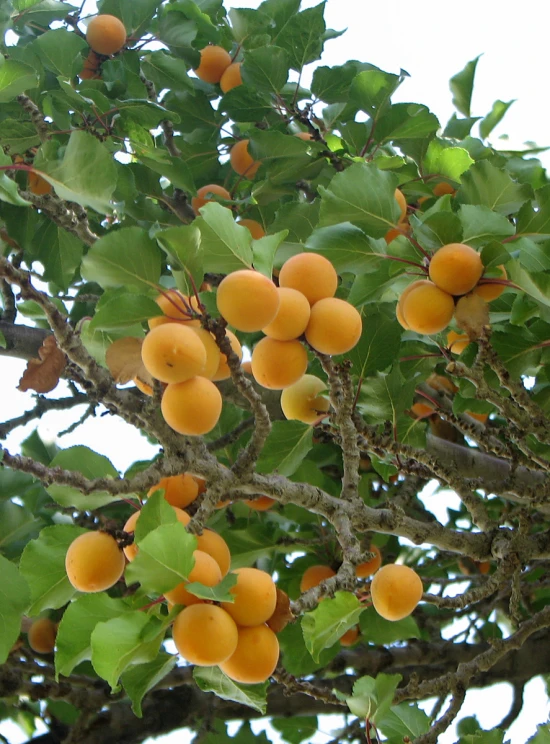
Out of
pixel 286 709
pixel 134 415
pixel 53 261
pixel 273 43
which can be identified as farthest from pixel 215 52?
pixel 286 709

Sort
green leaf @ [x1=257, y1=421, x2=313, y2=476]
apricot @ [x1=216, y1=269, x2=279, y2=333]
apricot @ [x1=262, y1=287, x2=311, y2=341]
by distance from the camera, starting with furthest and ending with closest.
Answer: green leaf @ [x1=257, y1=421, x2=313, y2=476]
apricot @ [x1=262, y1=287, x2=311, y2=341]
apricot @ [x1=216, y1=269, x2=279, y2=333]

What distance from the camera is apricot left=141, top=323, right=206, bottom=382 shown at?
1.07 meters

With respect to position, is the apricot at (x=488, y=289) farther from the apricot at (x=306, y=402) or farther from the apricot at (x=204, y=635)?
the apricot at (x=204, y=635)

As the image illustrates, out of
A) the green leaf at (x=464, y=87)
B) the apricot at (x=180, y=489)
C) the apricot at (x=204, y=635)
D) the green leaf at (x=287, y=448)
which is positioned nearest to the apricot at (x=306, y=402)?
the green leaf at (x=287, y=448)

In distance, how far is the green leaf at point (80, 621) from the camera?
1.14m

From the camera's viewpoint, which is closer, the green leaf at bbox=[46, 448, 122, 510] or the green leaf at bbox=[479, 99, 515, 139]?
the green leaf at bbox=[46, 448, 122, 510]

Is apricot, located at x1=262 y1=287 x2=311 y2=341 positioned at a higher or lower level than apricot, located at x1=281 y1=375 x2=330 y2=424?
higher

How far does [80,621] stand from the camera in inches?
45.1

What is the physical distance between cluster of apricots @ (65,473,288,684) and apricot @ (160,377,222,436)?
19cm

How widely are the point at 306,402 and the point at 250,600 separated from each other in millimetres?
681

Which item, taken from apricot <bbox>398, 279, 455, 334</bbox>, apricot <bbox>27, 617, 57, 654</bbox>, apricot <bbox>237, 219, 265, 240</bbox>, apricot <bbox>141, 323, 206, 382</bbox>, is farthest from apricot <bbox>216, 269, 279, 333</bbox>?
apricot <bbox>27, 617, 57, 654</bbox>

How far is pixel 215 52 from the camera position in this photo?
2359 mm

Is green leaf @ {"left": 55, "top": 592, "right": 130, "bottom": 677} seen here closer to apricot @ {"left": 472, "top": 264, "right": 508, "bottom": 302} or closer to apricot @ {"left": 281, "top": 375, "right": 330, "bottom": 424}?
apricot @ {"left": 281, "top": 375, "right": 330, "bottom": 424}

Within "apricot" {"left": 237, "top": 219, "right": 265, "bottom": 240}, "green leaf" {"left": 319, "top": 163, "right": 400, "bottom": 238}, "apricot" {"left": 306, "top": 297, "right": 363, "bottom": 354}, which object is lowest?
"apricot" {"left": 237, "top": 219, "right": 265, "bottom": 240}
